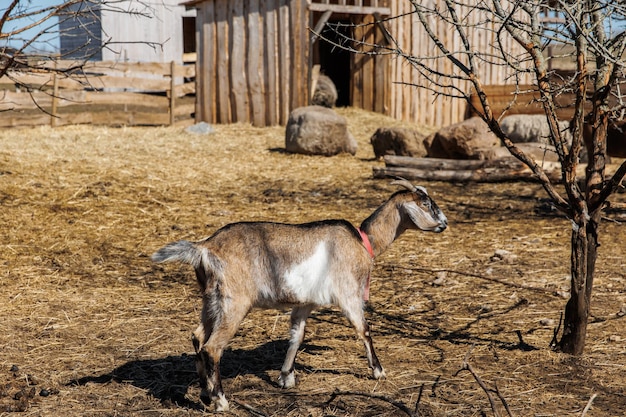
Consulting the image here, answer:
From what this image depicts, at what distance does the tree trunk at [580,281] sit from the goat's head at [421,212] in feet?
3.04

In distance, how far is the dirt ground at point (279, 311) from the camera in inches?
190

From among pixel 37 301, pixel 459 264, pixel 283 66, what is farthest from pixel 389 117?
pixel 37 301

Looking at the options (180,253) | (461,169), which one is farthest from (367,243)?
(461,169)

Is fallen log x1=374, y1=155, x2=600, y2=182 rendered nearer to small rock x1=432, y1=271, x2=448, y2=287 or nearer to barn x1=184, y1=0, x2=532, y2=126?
small rock x1=432, y1=271, x2=448, y2=287

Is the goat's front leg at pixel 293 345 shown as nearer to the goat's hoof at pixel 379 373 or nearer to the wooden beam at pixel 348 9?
the goat's hoof at pixel 379 373

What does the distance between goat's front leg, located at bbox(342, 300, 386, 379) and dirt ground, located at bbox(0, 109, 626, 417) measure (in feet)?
0.27

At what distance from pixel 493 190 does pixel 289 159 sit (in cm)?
421

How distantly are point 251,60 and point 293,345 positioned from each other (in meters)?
14.0

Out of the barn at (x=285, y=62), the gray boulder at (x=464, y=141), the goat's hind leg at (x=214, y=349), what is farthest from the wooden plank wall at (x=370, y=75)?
the goat's hind leg at (x=214, y=349)

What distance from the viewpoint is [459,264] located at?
7996 mm

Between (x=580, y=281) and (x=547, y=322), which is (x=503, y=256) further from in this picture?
(x=580, y=281)

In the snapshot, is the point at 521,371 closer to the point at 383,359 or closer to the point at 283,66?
the point at 383,359

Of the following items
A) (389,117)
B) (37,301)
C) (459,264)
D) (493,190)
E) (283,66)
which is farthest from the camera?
(389,117)

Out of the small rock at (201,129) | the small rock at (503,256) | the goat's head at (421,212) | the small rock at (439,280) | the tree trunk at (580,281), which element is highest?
the small rock at (201,129)
